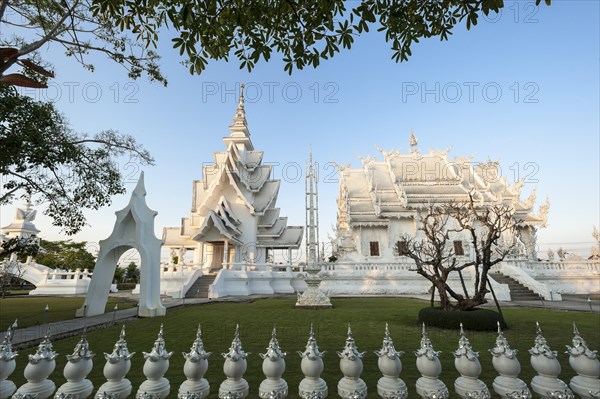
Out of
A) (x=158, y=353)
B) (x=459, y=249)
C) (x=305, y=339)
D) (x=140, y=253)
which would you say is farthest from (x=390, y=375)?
(x=459, y=249)

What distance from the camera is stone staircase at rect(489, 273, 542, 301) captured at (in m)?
18.7

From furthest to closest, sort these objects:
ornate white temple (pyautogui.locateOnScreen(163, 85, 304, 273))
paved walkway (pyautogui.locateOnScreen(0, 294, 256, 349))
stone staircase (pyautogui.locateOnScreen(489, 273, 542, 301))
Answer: ornate white temple (pyautogui.locateOnScreen(163, 85, 304, 273)), stone staircase (pyautogui.locateOnScreen(489, 273, 542, 301)), paved walkway (pyautogui.locateOnScreen(0, 294, 256, 349))

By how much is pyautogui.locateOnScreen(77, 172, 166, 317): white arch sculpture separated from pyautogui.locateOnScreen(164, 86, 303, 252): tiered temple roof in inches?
509

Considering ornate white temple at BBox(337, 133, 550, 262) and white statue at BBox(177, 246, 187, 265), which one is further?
ornate white temple at BBox(337, 133, 550, 262)

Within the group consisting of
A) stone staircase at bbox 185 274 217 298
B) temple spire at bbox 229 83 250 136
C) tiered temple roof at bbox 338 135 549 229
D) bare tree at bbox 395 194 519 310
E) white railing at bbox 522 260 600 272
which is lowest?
stone staircase at bbox 185 274 217 298

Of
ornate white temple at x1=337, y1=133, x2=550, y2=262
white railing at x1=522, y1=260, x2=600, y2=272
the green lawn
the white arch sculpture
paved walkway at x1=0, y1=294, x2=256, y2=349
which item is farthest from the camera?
ornate white temple at x1=337, y1=133, x2=550, y2=262

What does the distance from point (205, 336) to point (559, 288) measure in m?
23.1

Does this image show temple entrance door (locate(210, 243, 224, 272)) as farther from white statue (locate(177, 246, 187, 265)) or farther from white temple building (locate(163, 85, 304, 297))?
white statue (locate(177, 246, 187, 265))

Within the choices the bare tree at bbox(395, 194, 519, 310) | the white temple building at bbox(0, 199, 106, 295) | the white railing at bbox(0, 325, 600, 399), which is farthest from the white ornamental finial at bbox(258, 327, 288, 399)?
the white temple building at bbox(0, 199, 106, 295)

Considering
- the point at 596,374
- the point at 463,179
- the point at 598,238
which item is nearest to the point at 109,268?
the point at 596,374

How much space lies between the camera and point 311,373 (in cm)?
271

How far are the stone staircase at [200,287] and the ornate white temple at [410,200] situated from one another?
13.0 metres

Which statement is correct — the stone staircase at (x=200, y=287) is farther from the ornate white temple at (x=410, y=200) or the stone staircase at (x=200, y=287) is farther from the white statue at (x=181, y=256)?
the ornate white temple at (x=410, y=200)

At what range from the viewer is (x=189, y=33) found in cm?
447
